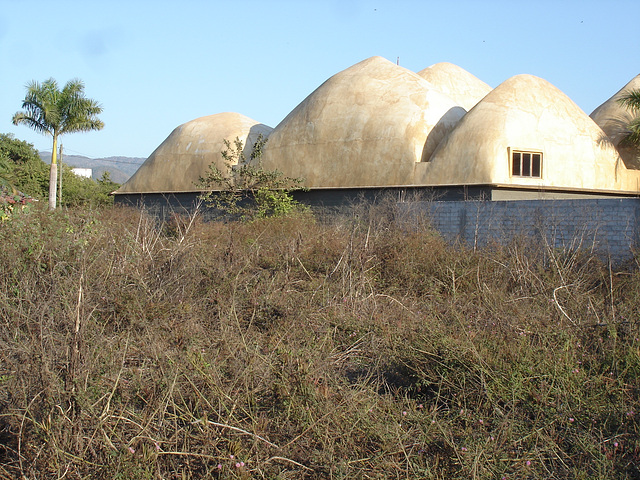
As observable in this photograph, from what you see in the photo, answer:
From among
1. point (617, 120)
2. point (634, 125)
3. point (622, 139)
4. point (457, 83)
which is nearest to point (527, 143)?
point (634, 125)

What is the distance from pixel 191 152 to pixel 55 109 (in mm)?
7523

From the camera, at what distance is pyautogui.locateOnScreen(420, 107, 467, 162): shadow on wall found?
2158 cm

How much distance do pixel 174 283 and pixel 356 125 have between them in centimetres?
1514

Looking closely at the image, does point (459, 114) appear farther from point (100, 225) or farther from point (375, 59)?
point (100, 225)

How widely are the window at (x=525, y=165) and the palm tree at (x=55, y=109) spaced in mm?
19489

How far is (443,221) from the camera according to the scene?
1858 cm

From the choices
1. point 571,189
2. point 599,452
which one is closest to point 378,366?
point 599,452

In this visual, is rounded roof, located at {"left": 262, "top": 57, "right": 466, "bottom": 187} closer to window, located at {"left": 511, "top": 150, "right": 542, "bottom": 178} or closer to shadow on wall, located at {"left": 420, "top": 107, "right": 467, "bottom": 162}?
shadow on wall, located at {"left": 420, "top": 107, "right": 467, "bottom": 162}

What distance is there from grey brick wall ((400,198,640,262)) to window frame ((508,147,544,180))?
3.10 meters

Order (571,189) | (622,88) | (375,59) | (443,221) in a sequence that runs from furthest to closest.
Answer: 1. (622,88)
2. (375,59)
3. (571,189)
4. (443,221)

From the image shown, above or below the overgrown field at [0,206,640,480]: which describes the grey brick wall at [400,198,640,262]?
above

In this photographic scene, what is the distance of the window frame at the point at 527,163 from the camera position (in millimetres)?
20109

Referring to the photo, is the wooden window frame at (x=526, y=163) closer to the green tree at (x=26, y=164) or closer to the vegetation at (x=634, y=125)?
the vegetation at (x=634, y=125)

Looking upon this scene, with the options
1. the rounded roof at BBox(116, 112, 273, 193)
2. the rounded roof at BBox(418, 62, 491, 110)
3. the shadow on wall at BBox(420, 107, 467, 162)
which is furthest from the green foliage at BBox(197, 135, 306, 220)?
the rounded roof at BBox(418, 62, 491, 110)
